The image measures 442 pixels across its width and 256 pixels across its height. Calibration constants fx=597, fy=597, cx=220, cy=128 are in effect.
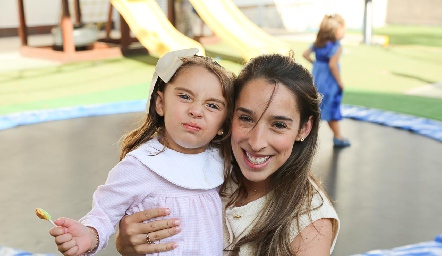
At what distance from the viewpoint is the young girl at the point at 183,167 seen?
1.48 m

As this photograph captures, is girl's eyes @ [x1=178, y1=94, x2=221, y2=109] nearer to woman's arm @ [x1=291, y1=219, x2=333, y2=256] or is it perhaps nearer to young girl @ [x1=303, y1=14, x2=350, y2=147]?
woman's arm @ [x1=291, y1=219, x2=333, y2=256]

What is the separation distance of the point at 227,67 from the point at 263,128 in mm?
6631

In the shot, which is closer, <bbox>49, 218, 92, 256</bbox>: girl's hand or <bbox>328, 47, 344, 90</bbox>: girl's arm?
<bbox>49, 218, 92, 256</bbox>: girl's hand

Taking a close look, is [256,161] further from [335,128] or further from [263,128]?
[335,128]

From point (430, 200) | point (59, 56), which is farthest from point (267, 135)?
point (59, 56)

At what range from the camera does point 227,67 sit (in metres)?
7.96

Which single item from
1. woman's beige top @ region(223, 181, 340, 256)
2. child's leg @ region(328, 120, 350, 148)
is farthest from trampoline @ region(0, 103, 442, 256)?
woman's beige top @ region(223, 181, 340, 256)

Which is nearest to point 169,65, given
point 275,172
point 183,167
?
point 183,167

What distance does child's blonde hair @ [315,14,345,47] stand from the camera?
15.1ft

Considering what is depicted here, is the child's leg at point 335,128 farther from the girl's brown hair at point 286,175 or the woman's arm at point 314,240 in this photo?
the woman's arm at point 314,240

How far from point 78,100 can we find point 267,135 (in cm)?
509

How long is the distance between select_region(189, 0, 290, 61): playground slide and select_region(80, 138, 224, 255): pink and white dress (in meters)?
6.03

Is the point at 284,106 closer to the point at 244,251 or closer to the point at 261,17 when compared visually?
the point at 244,251

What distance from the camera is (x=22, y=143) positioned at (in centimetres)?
470
